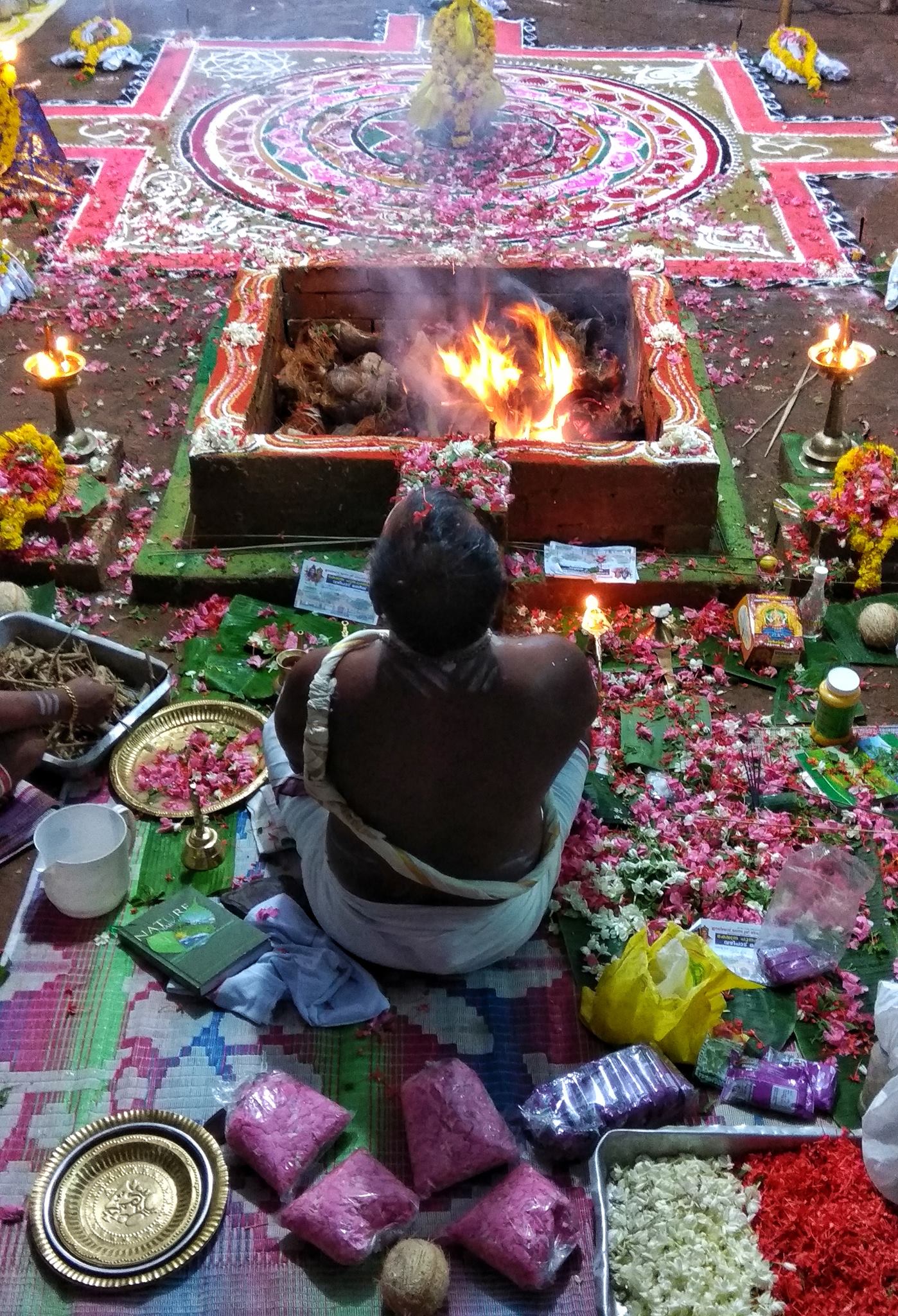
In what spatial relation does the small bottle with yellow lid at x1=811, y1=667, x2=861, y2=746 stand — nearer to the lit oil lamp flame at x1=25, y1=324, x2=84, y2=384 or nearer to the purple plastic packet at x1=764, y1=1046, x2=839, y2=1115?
the purple plastic packet at x1=764, y1=1046, x2=839, y2=1115

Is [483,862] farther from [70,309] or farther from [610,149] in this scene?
[610,149]

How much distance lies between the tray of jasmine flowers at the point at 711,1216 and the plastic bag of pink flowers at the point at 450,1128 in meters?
0.27

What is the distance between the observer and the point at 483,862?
2.92 metres

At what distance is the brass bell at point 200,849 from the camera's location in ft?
11.8

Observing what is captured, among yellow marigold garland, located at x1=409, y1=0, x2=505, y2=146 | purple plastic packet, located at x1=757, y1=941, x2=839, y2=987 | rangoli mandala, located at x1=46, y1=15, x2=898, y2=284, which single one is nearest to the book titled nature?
purple plastic packet, located at x1=757, y1=941, x2=839, y2=987

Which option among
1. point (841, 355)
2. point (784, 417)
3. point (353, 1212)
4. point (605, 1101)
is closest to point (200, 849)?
point (353, 1212)

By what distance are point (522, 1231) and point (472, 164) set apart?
26.2 ft

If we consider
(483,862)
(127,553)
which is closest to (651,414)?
(127,553)

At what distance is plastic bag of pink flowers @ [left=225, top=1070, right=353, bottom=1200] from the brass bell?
87cm

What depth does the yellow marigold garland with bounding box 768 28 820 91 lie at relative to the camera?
10.2 m

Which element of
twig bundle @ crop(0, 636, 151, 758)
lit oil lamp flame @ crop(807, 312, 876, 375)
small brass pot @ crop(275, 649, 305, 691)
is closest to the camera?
twig bundle @ crop(0, 636, 151, 758)

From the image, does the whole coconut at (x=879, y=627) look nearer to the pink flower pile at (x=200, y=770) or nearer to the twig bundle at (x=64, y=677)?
the pink flower pile at (x=200, y=770)

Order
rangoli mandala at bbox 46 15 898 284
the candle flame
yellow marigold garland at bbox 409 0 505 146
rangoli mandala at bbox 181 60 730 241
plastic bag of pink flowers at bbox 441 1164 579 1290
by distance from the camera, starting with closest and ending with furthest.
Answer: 1. plastic bag of pink flowers at bbox 441 1164 579 1290
2. the candle flame
3. rangoli mandala at bbox 46 15 898 284
4. rangoli mandala at bbox 181 60 730 241
5. yellow marigold garland at bbox 409 0 505 146

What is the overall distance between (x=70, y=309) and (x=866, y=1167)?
20.8ft
